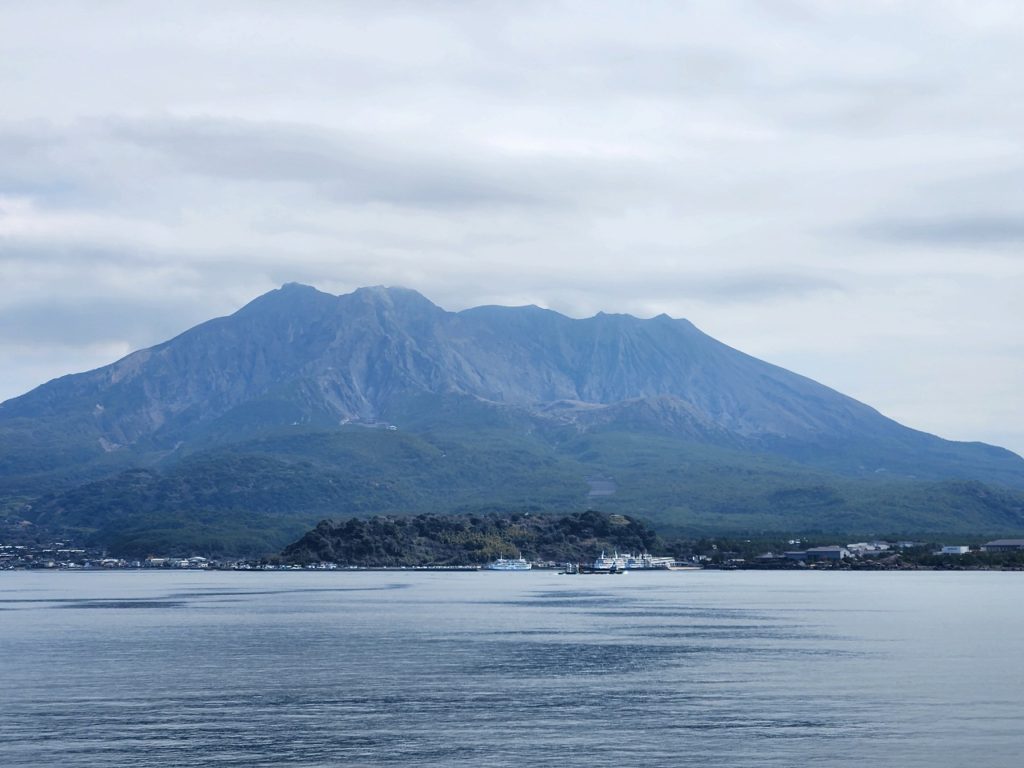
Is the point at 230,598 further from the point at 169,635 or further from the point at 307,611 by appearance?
the point at 169,635

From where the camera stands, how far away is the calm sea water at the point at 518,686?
44688 mm

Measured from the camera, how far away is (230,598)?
5536 inches

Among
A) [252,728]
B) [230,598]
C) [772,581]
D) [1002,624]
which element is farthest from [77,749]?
[772,581]

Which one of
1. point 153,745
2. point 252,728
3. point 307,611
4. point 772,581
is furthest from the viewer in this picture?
point 772,581

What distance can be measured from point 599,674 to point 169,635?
119 feet

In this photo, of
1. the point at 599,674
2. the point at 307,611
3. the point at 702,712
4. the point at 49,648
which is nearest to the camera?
the point at 702,712

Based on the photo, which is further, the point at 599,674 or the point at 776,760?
the point at 599,674

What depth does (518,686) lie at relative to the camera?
60406 millimetres

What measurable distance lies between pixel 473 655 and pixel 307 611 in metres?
44.2

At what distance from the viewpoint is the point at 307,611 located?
11481 cm

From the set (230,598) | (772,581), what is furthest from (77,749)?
(772,581)

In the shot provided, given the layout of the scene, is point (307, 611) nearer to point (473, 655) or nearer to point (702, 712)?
point (473, 655)

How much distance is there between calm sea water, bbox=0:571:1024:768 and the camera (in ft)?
147

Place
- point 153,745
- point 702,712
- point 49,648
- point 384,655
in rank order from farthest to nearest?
point 49,648, point 384,655, point 702,712, point 153,745
